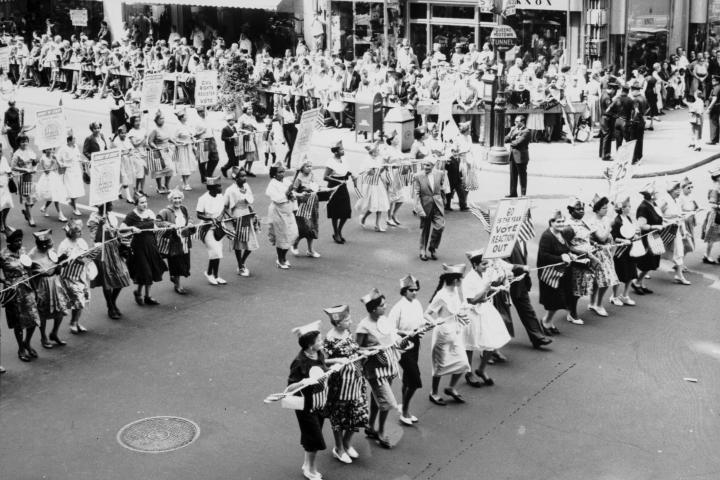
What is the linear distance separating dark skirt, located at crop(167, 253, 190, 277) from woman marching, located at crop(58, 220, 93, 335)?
1.49 m

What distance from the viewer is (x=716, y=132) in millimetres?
26172

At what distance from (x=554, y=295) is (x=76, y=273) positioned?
6.06 metres

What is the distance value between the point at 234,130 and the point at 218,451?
41.9ft

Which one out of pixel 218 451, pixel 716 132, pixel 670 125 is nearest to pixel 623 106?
pixel 716 132

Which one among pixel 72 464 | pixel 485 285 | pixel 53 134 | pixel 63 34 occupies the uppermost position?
pixel 63 34

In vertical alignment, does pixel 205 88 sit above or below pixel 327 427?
above

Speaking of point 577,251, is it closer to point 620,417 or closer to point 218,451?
point 620,417

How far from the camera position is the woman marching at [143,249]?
47.0 feet

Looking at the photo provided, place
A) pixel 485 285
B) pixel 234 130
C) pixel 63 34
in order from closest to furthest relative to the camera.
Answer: pixel 485 285 → pixel 234 130 → pixel 63 34

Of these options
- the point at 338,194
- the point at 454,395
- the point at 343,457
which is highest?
the point at 338,194

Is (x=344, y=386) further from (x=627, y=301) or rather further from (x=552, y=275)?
(x=627, y=301)

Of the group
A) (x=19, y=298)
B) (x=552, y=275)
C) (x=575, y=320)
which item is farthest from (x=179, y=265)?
(x=575, y=320)

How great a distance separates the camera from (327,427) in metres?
10.8

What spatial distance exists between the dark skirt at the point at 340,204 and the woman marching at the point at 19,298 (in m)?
5.95
